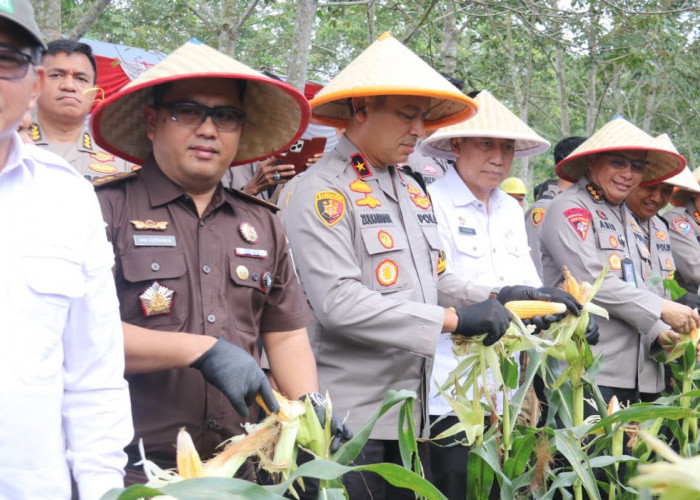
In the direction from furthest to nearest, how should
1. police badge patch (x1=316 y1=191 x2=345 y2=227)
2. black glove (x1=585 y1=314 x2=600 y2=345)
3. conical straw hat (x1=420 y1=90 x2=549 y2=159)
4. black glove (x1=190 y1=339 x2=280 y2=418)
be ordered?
conical straw hat (x1=420 y1=90 x2=549 y2=159) < black glove (x1=585 y1=314 x2=600 y2=345) < police badge patch (x1=316 y1=191 x2=345 y2=227) < black glove (x1=190 y1=339 x2=280 y2=418)

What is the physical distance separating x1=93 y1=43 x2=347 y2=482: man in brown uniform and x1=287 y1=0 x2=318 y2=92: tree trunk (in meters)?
2.57

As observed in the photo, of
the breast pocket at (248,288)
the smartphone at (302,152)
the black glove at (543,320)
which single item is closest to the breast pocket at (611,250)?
the black glove at (543,320)

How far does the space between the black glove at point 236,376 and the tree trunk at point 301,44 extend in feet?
10.9

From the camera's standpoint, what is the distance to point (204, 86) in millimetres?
2387

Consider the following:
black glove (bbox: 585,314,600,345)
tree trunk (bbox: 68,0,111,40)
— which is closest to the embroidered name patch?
black glove (bbox: 585,314,600,345)

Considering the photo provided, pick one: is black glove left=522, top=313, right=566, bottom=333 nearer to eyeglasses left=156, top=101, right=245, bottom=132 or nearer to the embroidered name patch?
the embroidered name patch

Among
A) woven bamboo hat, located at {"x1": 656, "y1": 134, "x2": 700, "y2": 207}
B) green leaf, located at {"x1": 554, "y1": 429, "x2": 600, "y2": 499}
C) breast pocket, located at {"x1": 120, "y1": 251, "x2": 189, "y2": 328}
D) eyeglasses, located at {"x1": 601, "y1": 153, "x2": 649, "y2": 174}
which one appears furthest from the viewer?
woven bamboo hat, located at {"x1": 656, "y1": 134, "x2": 700, "y2": 207}

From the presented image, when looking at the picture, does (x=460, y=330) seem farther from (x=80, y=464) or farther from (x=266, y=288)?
(x=80, y=464)

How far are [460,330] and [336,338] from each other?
44 centimetres

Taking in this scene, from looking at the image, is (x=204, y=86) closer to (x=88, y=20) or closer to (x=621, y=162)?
(x=88, y=20)

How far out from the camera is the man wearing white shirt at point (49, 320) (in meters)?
1.45

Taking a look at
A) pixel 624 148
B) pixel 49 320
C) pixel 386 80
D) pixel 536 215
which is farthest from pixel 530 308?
pixel 536 215

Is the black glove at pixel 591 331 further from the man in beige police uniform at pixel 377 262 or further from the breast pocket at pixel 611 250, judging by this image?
the breast pocket at pixel 611 250

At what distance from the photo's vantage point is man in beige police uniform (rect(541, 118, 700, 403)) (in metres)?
3.94
